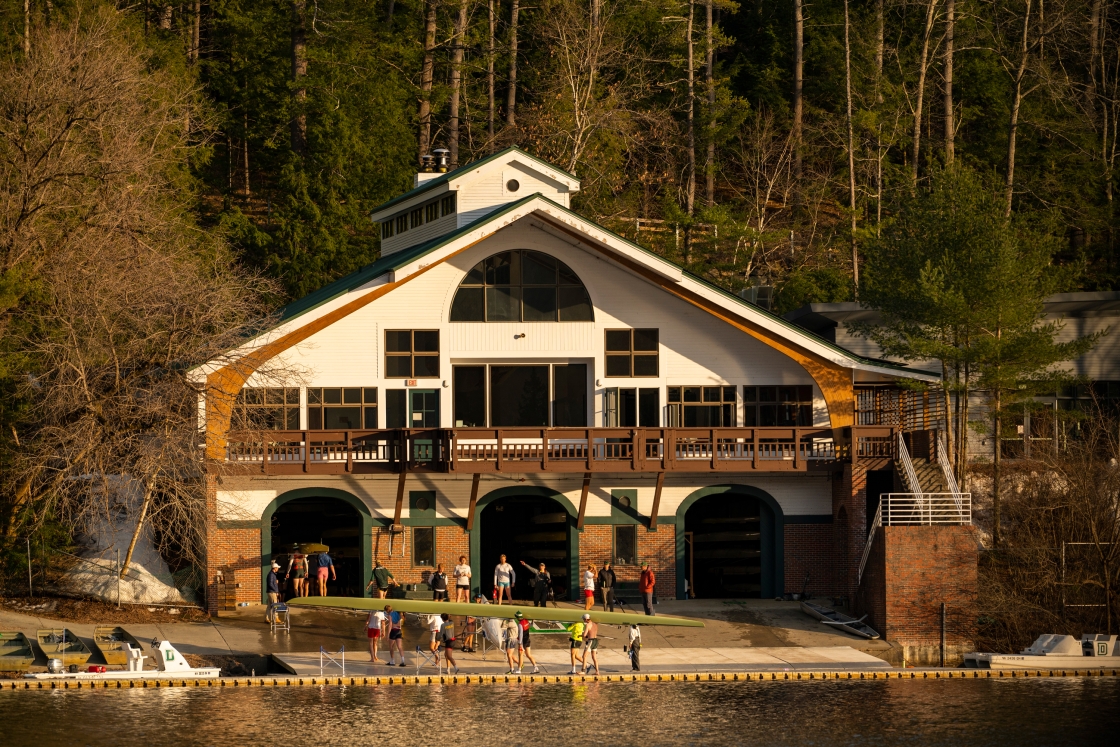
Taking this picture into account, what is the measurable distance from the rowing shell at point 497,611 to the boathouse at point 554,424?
14.3ft

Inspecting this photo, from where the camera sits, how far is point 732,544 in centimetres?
4503

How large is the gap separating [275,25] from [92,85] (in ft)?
72.5

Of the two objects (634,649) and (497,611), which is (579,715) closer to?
(634,649)

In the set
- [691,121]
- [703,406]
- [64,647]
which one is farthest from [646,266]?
[691,121]

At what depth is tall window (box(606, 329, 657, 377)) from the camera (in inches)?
1741

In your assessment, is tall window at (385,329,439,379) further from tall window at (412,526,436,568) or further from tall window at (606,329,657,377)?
tall window at (606,329,657,377)

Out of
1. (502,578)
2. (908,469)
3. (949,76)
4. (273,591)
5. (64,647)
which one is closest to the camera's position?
(64,647)

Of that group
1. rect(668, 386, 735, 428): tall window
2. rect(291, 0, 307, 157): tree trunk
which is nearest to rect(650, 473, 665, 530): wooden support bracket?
rect(668, 386, 735, 428): tall window

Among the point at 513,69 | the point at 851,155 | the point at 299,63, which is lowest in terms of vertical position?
the point at 851,155

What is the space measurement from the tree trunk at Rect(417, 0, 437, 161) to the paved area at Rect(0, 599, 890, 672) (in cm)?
2754

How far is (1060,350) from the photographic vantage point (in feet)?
143

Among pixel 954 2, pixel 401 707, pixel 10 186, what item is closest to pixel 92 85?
pixel 10 186

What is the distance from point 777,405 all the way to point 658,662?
10.6 meters

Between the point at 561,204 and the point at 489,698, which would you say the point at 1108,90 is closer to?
the point at 561,204
